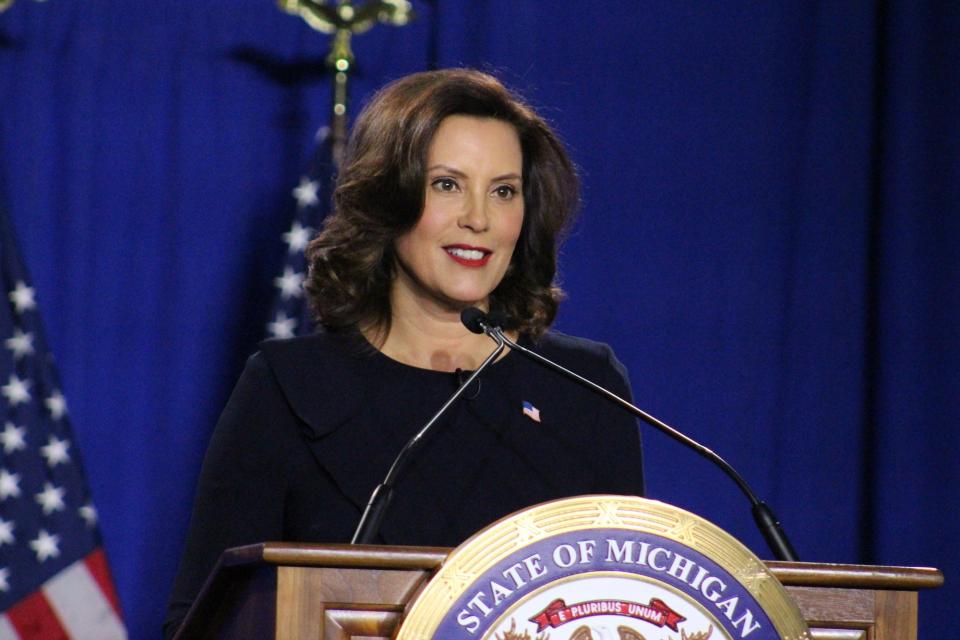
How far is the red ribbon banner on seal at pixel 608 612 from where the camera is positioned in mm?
1125

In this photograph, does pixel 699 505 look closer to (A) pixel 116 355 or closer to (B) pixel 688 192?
(B) pixel 688 192

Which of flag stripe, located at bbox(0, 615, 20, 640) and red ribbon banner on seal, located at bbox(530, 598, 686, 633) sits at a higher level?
red ribbon banner on seal, located at bbox(530, 598, 686, 633)

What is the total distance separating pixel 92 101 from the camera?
3.39 m

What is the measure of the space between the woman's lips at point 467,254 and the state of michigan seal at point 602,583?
84 centimetres

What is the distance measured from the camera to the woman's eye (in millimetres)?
2025

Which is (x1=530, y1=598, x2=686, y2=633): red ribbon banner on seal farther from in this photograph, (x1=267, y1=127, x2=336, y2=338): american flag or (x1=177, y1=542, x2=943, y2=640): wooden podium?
(x1=267, y1=127, x2=336, y2=338): american flag

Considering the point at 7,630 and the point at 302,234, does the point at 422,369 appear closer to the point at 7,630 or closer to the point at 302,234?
the point at 302,234

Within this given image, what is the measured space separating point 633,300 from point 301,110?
1.03 meters

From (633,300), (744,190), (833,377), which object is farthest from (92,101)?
(833,377)

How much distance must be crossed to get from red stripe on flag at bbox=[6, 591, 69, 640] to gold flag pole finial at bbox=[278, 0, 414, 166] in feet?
4.14

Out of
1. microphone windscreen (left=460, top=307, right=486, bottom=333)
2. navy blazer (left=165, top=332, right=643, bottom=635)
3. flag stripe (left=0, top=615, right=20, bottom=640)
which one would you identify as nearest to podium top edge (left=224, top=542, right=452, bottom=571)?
microphone windscreen (left=460, top=307, right=486, bottom=333)

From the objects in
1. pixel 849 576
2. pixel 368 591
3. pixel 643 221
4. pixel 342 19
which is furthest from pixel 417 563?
pixel 643 221

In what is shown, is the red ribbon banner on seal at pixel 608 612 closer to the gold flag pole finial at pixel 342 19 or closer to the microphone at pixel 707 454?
the microphone at pixel 707 454

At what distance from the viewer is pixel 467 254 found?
1989 mm
